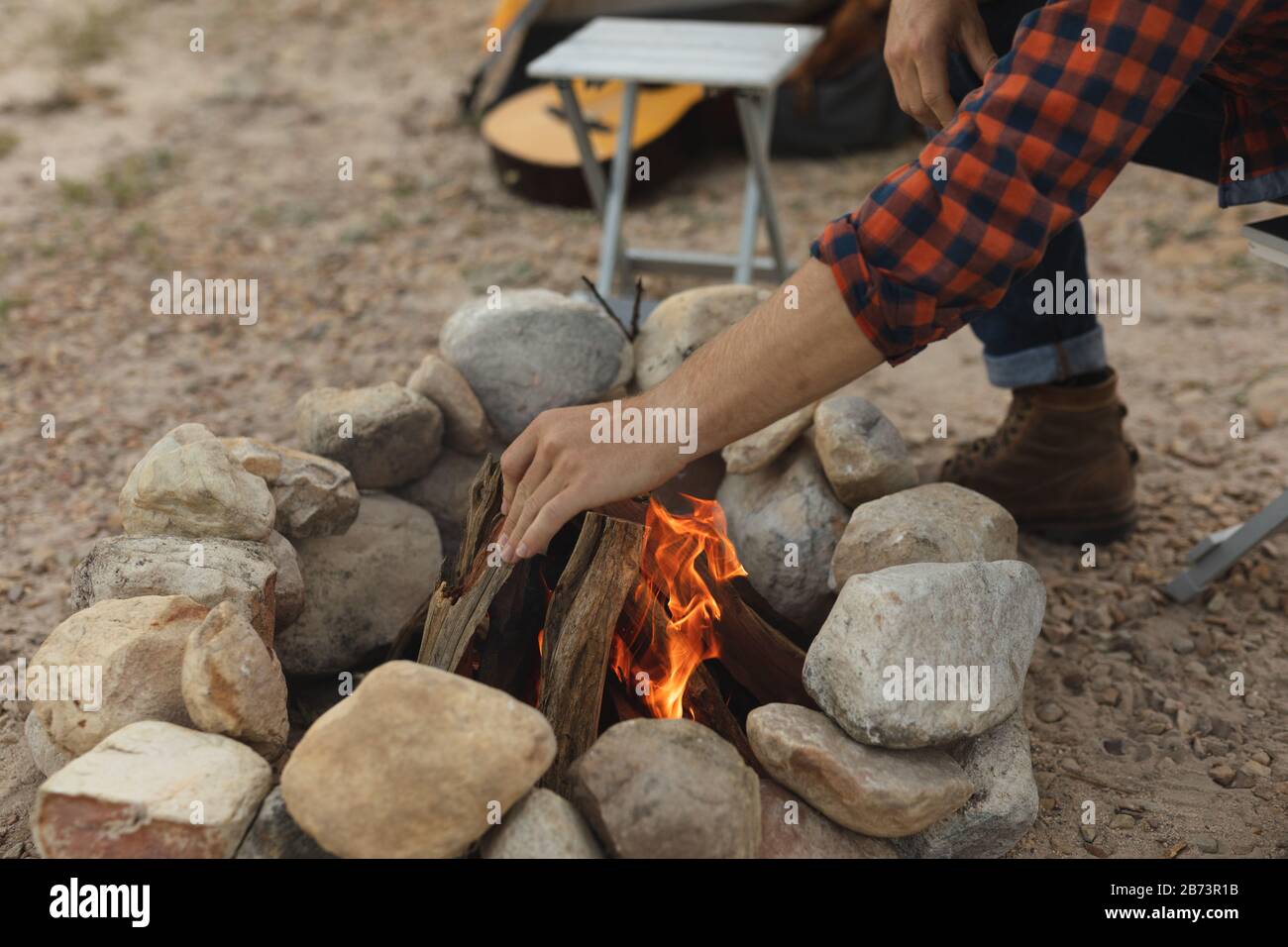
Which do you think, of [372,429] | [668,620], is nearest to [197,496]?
[372,429]

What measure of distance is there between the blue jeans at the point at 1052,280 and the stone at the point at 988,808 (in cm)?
94

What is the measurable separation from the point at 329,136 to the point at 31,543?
3.36 m

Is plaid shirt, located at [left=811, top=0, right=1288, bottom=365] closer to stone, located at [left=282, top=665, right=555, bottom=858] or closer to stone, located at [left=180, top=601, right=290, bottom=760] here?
stone, located at [left=282, top=665, right=555, bottom=858]

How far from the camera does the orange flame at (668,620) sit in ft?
6.73

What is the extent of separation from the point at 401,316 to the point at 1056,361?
2351 mm

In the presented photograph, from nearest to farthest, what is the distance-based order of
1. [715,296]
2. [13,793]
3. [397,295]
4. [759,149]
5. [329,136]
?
[13,793]
[715,296]
[759,149]
[397,295]
[329,136]

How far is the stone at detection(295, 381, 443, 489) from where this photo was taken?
8.18 feet

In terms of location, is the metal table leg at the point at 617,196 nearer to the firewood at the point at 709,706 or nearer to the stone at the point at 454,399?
the stone at the point at 454,399

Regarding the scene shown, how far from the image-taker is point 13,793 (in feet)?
6.84

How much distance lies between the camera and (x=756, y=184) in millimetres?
3893

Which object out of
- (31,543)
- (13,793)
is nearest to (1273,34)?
(13,793)

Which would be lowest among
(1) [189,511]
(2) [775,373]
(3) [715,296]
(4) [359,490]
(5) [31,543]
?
(5) [31,543]

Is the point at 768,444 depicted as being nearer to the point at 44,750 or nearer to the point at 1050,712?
the point at 1050,712

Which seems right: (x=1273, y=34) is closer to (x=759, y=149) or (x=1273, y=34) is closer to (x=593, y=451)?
(x=593, y=451)
